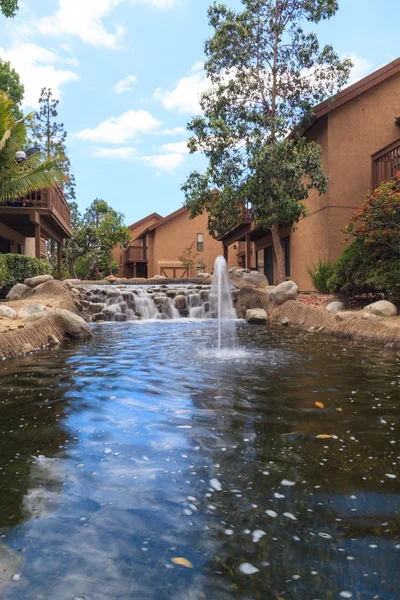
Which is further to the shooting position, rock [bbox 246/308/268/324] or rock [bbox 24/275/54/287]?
rock [bbox 24/275/54/287]

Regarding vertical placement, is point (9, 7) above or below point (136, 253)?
above

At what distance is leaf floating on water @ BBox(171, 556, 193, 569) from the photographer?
5.90 ft

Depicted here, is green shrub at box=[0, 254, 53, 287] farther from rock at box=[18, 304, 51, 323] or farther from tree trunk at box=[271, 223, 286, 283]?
tree trunk at box=[271, 223, 286, 283]

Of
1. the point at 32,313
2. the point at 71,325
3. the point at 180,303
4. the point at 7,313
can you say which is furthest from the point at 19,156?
the point at 71,325

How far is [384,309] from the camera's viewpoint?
9562 mm

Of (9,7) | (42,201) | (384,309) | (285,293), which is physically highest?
(9,7)

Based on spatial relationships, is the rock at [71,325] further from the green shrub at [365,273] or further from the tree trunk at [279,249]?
the tree trunk at [279,249]

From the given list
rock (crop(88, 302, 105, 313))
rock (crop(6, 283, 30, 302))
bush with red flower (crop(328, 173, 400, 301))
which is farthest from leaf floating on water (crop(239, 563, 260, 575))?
rock (crop(6, 283, 30, 302))

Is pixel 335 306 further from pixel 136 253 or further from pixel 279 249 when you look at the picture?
pixel 136 253

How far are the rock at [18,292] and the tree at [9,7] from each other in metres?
8.29

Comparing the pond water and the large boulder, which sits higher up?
the large boulder

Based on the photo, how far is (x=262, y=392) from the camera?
15.0ft

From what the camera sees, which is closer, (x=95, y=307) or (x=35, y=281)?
(x=95, y=307)

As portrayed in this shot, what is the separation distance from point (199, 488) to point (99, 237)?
29423mm
